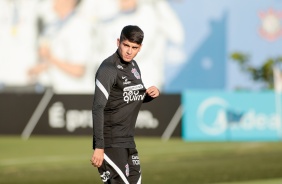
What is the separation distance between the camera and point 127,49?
8484 mm

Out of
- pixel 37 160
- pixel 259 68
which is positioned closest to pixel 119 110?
pixel 37 160

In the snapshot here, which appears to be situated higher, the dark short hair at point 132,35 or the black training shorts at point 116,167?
the dark short hair at point 132,35

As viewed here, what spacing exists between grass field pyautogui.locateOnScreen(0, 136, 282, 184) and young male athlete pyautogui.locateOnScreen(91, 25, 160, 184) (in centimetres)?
692

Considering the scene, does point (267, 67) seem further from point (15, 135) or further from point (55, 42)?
point (15, 135)

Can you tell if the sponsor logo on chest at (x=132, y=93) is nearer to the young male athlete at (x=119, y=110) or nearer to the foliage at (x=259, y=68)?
the young male athlete at (x=119, y=110)

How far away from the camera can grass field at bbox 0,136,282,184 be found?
54.3ft

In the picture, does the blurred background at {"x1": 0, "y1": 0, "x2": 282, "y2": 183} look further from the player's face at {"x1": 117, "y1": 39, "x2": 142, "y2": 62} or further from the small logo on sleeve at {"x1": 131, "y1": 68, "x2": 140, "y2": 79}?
the player's face at {"x1": 117, "y1": 39, "x2": 142, "y2": 62}

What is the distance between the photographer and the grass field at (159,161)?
16.6m

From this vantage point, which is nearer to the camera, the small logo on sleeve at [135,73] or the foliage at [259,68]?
the small logo on sleeve at [135,73]

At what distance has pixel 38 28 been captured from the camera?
4831 cm

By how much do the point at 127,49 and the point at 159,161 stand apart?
12.3 metres

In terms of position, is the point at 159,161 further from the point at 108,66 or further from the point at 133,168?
the point at 108,66

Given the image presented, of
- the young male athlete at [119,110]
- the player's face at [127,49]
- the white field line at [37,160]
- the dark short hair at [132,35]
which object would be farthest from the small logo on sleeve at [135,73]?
the white field line at [37,160]

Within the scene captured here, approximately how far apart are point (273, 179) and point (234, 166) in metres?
2.70
